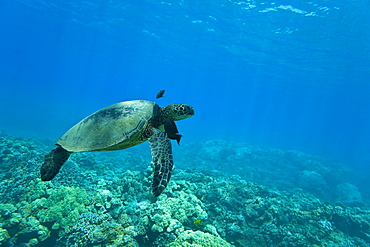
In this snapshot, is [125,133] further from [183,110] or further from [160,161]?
[183,110]

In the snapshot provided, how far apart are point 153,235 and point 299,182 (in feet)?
60.4

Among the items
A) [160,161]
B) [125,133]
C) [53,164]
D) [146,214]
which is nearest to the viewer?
[160,161]

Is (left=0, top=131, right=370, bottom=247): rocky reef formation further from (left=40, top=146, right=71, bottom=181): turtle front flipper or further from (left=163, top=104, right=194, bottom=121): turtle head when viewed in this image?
(left=163, top=104, right=194, bottom=121): turtle head

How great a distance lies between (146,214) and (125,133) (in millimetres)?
2841

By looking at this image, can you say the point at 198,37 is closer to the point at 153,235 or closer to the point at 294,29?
the point at 294,29

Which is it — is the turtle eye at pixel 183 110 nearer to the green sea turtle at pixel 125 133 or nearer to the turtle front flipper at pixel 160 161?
the green sea turtle at pixel 125 133

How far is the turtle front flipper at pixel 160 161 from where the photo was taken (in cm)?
319

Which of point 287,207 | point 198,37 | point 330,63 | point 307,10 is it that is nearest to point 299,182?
point 287,207

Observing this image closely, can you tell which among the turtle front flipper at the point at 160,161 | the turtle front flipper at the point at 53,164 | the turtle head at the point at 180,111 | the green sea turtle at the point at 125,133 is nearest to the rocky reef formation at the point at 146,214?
the turtle front flipper at the point at 53,164

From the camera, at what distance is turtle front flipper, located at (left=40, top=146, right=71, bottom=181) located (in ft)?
13.4

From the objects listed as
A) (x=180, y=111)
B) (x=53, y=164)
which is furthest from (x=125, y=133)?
(x=53, y=164)

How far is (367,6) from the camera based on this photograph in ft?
60.3

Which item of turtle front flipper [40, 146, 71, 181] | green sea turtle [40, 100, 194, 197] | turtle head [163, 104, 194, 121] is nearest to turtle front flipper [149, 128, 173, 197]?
green sea turtle [40, 100, 194, 197]

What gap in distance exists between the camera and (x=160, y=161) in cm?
360
